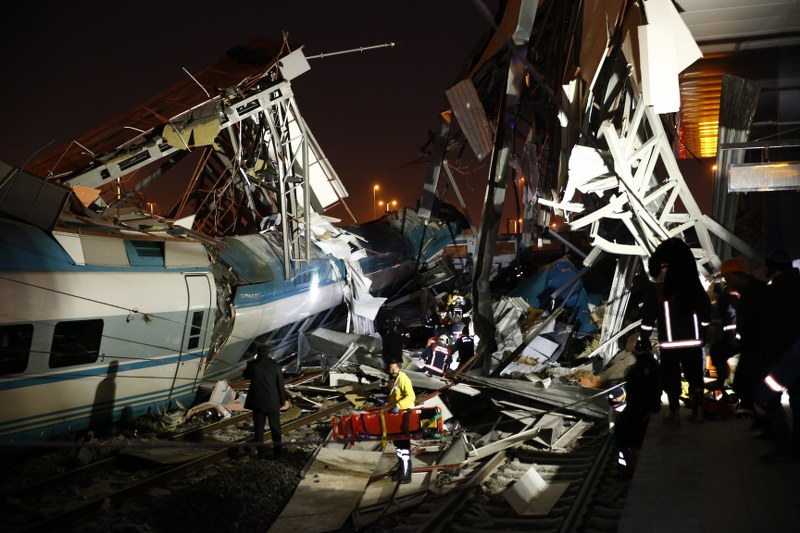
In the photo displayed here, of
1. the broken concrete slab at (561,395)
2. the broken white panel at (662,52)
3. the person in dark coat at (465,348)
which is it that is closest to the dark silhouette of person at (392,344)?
the broken concrete slab at (561,395)

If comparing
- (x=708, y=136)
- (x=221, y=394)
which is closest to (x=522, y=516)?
(x=221, y=394)

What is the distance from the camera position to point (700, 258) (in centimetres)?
1365

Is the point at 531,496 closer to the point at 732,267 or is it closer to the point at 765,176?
the point at 732,267

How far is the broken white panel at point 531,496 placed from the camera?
6.65 meters

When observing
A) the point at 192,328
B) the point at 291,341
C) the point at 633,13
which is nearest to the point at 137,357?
the point at 192,328

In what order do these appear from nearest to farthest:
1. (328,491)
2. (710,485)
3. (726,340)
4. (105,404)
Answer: (710,485) → (328,491) → (726,340) → (105,404)

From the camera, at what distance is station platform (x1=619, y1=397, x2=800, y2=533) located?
4.21 m

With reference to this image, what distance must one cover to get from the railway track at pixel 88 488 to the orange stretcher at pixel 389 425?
1.65m

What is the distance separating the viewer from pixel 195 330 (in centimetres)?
1110

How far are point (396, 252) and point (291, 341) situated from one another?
6.76 metres

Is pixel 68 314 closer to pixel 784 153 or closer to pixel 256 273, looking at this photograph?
pixel 256 273

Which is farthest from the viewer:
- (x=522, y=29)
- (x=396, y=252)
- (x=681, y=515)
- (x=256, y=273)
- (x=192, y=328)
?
(x=396, y=252)

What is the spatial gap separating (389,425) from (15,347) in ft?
15.7

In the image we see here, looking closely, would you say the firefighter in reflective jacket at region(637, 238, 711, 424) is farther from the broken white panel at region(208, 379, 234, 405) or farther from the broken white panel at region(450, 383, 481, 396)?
the broken white panel at region(208, 379, 234, 405)
